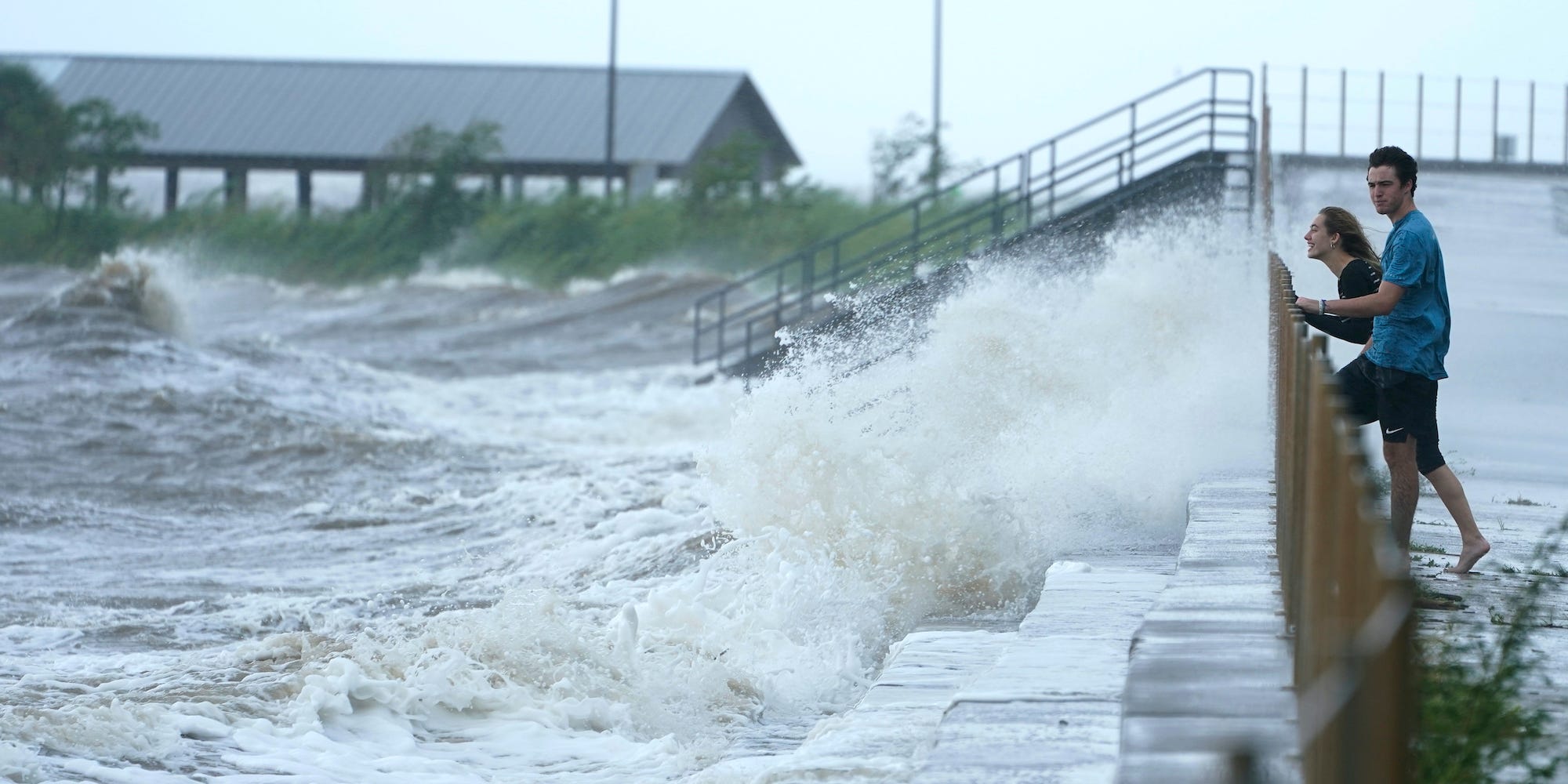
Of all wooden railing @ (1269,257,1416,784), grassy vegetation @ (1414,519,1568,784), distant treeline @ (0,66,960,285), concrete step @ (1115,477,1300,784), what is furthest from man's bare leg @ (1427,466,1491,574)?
distant treeline @ (0,66,960,285)

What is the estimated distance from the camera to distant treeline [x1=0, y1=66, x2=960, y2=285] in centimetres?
3991

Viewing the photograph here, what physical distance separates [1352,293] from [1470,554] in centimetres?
111

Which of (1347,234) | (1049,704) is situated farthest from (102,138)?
(1049,704)

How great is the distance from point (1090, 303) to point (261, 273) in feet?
124

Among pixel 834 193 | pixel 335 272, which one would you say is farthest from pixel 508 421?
pixel 335 272

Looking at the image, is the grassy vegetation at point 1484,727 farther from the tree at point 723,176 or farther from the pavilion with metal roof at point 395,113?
the pavilion with metal roof at point 395,113

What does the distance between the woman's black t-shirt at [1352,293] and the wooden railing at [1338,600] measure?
5.09ft

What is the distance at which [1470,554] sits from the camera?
20.5ft

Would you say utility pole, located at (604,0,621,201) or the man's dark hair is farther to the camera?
utility pole, located at (604,0,621,201)

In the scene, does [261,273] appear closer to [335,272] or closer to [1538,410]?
[335,272]

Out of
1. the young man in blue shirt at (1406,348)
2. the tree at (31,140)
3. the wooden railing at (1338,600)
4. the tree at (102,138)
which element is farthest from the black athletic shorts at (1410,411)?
the tree at (31,140)

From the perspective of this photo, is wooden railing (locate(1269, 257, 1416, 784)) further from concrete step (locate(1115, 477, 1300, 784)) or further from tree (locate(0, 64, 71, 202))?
tree (locate(0, 64, 71, 202))

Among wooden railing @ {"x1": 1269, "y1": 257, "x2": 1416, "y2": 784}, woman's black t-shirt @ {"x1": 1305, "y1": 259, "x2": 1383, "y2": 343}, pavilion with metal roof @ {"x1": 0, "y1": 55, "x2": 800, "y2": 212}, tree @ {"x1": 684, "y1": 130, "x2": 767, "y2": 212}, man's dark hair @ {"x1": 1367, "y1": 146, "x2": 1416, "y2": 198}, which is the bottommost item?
wooden railing @ {"x1": 1269, "y1": 257, "x2": 1416, "y2": 784}

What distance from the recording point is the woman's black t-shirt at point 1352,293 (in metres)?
6.52
